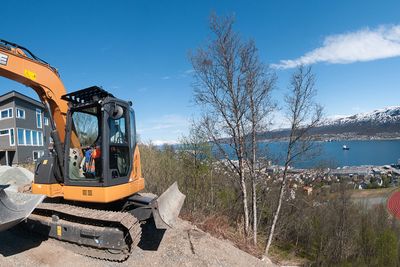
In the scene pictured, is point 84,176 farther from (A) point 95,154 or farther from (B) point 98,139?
(B) point 98,139

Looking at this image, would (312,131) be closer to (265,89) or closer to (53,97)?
(265,89)

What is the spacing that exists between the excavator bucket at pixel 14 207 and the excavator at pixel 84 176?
14 mm

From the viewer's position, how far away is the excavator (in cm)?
533

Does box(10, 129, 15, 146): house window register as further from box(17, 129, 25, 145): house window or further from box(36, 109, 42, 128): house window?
box(36, 109, 42, 128): house window

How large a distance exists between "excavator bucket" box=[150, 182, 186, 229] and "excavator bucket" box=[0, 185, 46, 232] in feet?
6.18

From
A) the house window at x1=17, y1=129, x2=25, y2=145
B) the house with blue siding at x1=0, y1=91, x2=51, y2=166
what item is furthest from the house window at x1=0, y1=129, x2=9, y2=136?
the house window at x1=17, y1=129, x2=25, y2=145

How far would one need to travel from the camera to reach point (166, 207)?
20.6 feet

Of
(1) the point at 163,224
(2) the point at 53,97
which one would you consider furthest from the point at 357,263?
(2) the point at 53,97

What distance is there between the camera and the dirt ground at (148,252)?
17.5ft

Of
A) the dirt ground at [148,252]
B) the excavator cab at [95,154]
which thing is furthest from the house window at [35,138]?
the excavator cab at [95,154]

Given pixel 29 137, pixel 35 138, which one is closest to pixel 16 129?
pixel 29 137

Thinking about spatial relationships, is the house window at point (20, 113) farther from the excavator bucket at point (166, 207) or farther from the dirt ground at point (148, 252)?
the excavator bucket at point (166, 207)

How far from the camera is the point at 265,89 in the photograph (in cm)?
1416

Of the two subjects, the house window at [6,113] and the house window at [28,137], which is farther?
the house window at [28,137]
